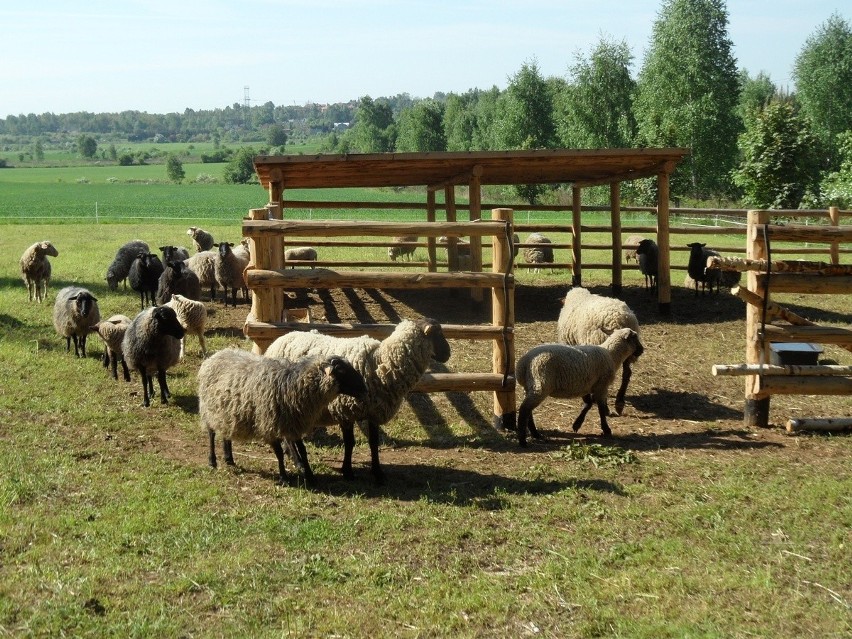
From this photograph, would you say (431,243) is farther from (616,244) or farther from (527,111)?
(527,111)

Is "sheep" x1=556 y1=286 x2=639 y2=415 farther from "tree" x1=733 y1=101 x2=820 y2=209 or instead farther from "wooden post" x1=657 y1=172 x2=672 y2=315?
"tree" x1=733 y1=101 x2=820 y2=209

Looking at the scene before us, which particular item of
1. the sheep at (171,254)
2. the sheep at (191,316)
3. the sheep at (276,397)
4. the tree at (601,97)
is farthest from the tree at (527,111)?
the sheep at (276,397)

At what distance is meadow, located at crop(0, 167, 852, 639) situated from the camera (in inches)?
165

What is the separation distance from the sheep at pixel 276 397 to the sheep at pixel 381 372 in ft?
0.79

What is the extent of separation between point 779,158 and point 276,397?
35053mm

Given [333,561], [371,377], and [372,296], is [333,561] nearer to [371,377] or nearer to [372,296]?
[371,377]

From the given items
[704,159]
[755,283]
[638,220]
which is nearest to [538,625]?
[755,283]

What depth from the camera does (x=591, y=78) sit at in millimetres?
56438

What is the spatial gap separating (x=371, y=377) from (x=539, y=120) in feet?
201

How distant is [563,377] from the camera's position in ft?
25.7

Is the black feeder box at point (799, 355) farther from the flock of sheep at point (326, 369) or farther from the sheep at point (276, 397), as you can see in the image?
the sheep at point (276, 397)

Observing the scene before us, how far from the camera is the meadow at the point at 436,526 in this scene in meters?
4.20

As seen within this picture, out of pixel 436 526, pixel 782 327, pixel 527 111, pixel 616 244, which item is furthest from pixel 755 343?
pixel 527 111

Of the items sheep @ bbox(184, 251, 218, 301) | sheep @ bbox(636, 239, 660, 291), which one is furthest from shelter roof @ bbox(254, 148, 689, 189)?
sheep @ bbox(184, 251, 218, 301)
